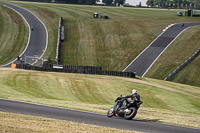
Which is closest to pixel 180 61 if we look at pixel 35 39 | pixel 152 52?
pixel 152 52

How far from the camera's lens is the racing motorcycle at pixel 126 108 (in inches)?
613

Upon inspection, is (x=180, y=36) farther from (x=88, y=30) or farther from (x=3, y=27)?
(x=3, y=27)

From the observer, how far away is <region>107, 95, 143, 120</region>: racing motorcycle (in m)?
15.6

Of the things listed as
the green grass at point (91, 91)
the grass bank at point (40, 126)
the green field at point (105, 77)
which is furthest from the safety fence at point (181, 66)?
the grass bank at point (40, 126)

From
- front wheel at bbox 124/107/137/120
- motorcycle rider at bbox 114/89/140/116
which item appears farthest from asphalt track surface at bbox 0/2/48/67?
front wheel at bbox 124/107/137/120

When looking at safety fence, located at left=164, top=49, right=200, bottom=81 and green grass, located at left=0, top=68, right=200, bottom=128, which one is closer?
green grass, located at left=0, top=68, right=200, bottom=128

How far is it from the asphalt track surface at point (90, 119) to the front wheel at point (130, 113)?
259mm

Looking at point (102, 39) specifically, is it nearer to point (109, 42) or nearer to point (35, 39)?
point (109, 42)

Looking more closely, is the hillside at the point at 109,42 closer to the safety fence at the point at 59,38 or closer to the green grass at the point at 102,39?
the green grass at the point at 102,39

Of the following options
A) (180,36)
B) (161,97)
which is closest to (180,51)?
(180,36)

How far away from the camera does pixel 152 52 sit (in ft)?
209

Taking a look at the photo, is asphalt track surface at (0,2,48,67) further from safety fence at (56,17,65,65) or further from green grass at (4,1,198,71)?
safety fence at (56,17,65,65)

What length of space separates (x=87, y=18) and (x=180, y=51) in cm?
4170

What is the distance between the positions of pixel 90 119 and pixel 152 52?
49965 millimetres
